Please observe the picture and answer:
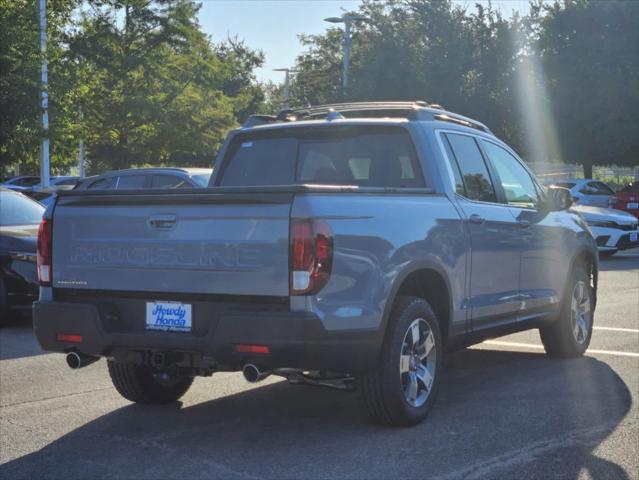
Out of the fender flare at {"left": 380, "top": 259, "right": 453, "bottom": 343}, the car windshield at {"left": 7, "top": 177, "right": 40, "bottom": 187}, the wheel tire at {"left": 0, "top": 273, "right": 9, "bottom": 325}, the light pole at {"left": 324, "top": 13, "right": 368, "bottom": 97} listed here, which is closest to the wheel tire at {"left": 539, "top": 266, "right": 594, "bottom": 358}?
the fender flare at {"left": 380, "top": 259, "right": 453, "bottom": 343}

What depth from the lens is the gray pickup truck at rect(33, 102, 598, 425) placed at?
538 centimetres

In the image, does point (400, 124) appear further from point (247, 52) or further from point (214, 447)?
point (247, 52)

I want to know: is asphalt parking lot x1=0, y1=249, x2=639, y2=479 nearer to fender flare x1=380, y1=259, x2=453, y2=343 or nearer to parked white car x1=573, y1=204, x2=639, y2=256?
fender flare x1=380, y1=259, x2=453, y2=343

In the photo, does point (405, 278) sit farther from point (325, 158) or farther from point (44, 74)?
point (44, 74)

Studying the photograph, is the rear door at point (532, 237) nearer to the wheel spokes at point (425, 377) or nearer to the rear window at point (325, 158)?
the rear window at point (325, 158)

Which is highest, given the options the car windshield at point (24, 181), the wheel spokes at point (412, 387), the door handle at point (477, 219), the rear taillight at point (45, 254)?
the door handle at point (477, 219)

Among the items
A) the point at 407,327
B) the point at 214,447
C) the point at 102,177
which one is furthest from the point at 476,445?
the point at 102,177

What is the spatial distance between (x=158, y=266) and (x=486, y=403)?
2.54m

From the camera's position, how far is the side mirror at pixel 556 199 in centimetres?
828

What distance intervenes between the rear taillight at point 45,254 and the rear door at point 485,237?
2.69 meters

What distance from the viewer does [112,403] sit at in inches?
274

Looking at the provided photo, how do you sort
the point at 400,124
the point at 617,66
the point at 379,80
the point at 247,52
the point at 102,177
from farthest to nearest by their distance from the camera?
the point at 247,52, the point at 379,80, the point at 617,66, the point at 102,177, the point at 400,124

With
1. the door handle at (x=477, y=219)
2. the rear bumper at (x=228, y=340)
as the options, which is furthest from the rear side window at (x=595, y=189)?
the rear bumper at (x=228, y=340)

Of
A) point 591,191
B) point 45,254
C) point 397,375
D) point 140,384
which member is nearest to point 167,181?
point 140,384
